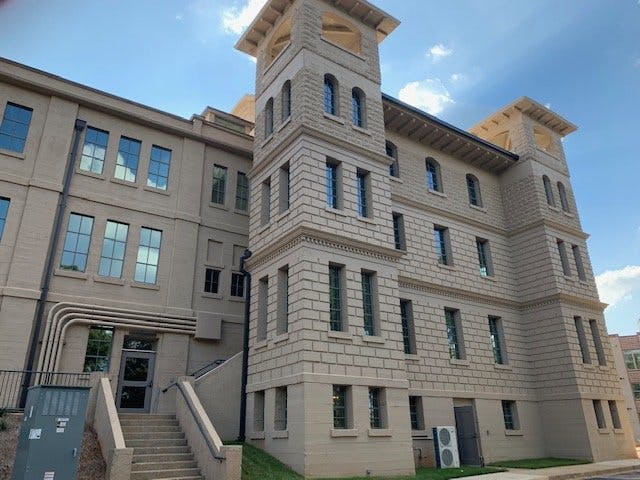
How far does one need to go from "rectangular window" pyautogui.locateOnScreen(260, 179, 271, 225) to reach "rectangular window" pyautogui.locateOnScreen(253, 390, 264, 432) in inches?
264

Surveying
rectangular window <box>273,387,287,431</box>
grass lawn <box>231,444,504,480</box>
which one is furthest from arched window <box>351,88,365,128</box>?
grass lawn <box>231,444,504,480</box>

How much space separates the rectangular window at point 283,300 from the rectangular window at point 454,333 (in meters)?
8.47

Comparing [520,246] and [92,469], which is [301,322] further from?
[520,246]

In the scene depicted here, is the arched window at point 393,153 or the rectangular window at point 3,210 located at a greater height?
the arched window at point 393,153

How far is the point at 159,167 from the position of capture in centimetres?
2267

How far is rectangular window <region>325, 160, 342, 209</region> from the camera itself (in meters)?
18.7

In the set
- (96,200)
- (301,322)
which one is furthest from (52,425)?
(96,200)

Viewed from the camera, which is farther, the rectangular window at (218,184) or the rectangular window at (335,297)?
the rectangular window at (218,184)

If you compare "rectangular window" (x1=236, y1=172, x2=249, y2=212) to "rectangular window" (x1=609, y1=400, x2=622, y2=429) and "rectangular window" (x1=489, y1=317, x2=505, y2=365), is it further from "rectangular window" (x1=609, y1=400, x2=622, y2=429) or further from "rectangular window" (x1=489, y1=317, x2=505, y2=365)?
"rectangular window" (x1=609, y1=400, x2=622, y2=429)

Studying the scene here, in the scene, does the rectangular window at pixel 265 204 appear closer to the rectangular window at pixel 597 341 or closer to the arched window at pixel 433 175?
the arched window at pixel 433 175

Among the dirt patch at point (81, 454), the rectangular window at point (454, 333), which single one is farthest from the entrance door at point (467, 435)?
the dirt patch at point (81, 454)

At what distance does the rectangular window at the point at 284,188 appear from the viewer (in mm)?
19203

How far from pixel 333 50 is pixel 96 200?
462 inches

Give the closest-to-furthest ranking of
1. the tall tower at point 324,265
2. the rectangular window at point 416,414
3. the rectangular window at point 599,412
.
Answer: the tall tower at point 324,265 < the rectangular window at point 416,414 < the rectangular window at point 599,412
